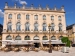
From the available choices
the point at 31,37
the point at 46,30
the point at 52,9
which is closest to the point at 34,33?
the point at 31,37

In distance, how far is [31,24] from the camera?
34.8 metres

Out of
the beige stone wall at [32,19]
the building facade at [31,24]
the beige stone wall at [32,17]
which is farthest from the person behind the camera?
the beige stone wall at [32,17]

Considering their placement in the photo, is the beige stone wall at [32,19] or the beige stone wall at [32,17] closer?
the beige stone wall at [32,19]

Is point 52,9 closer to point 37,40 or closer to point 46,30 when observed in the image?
point 46,30

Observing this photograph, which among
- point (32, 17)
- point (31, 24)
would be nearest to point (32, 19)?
point (32, 17)

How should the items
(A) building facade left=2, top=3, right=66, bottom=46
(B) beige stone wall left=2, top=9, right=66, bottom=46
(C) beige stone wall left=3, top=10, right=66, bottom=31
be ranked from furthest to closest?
1. (C) beige stone wall left=3, top=10, right=66, bottom=31
2. (B) beige stone wall left=2, top=9, right=66, bottom=46
3. (A) building facade left=2, top=3, right=66, bottom=46

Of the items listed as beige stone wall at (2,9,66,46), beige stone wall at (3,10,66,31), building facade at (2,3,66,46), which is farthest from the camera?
beige stone wall at (3,10,66,31)

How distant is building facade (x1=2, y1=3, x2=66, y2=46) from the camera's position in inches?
1334

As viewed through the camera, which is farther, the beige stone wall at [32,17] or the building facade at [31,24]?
the beige stone wall at [32,17]

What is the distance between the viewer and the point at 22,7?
35406 millimetres

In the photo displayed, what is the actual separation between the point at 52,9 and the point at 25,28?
9.44 meters

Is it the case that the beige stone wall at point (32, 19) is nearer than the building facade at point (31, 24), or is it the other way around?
the building facade at point (31, 24)

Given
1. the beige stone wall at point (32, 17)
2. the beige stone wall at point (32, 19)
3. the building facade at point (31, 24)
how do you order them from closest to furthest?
the building facade at point (31, 24) → the beige stone wall at point (32, 19) → the beige stone wall at point (32, 17)

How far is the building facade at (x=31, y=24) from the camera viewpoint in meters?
33.9
